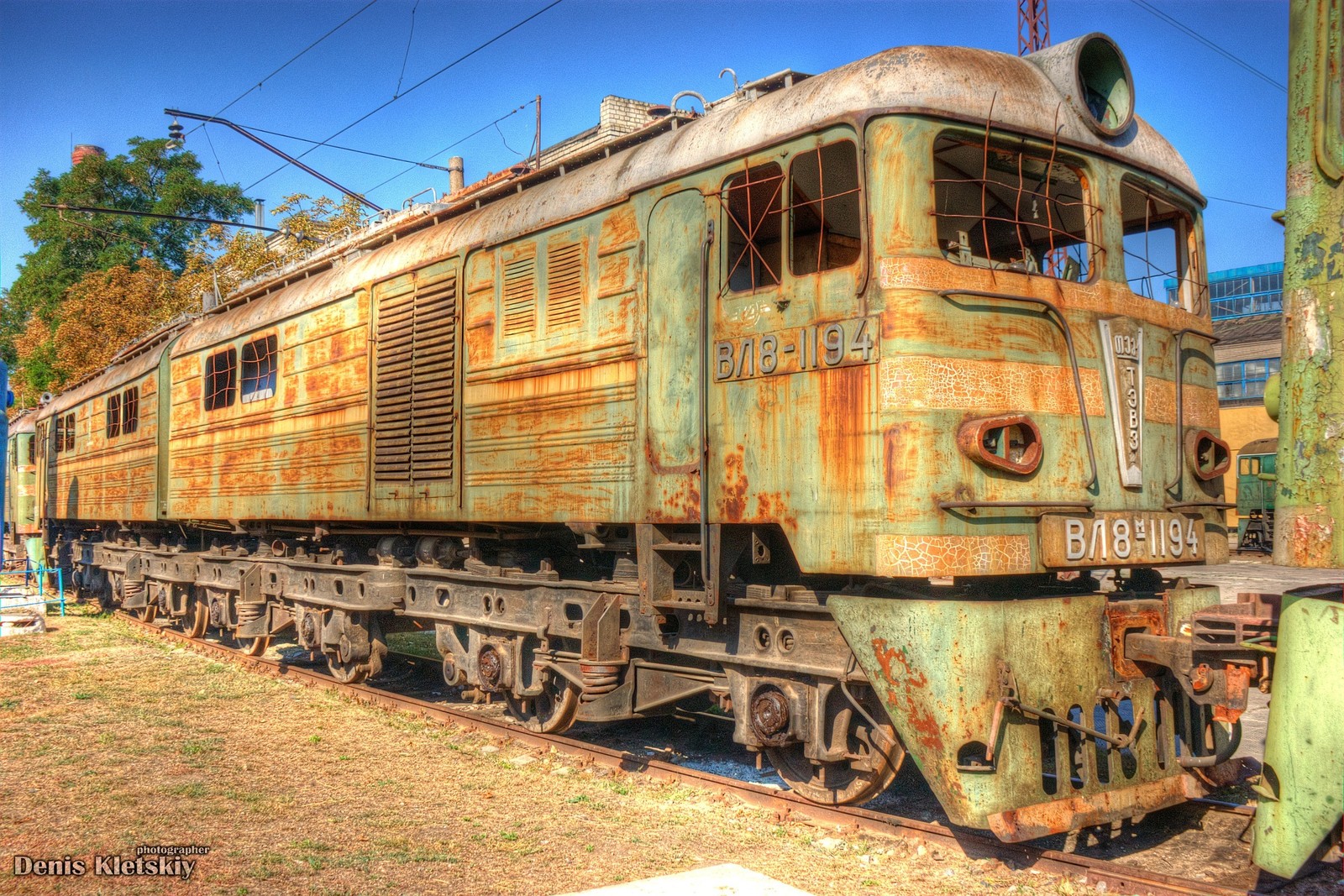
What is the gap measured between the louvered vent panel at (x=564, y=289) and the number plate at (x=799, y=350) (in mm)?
1513

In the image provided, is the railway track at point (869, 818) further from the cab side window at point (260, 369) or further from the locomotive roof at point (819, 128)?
the cab side window at point (260, 369)

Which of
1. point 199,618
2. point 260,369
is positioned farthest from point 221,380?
point 199,618

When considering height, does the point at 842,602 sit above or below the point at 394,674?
above

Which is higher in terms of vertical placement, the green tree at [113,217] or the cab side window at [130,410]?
the green tree at [113,217]

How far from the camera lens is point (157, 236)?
2003 inches

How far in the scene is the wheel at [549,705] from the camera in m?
7.91

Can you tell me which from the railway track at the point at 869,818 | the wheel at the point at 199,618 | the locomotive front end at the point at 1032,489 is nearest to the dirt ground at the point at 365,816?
the railway track at the point at 869,818

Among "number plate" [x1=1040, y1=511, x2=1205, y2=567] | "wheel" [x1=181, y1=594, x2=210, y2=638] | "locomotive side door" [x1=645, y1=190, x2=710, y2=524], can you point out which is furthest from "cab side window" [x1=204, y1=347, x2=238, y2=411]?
"number plate" [x1=1040, y1=511, x2=1205, y2=567]

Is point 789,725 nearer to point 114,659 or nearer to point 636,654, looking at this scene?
point 636,654

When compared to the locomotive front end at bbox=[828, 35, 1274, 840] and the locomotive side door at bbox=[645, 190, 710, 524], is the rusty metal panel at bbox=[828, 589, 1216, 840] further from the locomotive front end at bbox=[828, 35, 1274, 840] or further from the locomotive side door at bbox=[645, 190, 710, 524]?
the locomotive side door at bbox=[645, 190, 710, 524]

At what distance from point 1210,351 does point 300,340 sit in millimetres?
8444

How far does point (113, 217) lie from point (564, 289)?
51788 millimetres

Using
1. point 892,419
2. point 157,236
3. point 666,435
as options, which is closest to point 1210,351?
point 892,419

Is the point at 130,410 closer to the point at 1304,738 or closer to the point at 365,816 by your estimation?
the point at 365,816
